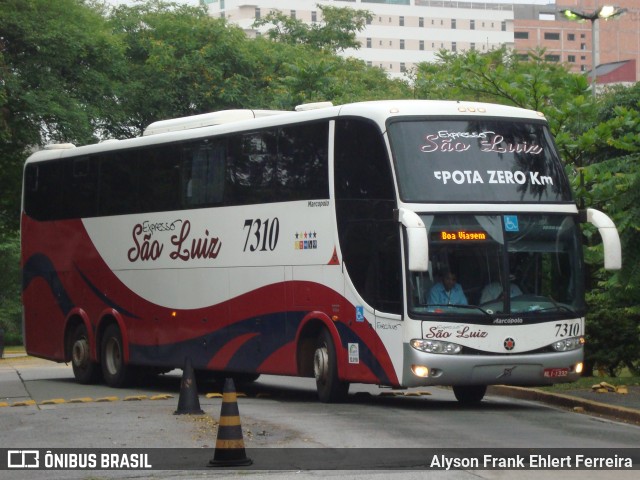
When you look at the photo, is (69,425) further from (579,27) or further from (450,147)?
(579,27)

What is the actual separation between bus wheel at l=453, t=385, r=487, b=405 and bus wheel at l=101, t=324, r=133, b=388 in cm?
652

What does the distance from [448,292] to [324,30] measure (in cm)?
6343

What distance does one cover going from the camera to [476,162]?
55.8 ft

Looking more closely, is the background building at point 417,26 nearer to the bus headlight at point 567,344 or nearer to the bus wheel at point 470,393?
the bus wheel at point 470,393

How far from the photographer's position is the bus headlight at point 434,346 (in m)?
16.3

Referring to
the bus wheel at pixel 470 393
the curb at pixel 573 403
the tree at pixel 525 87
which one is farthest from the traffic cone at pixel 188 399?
the tree at pixel 525 87

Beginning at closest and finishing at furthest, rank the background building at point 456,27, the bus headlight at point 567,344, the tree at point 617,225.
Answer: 1. the bus headlight at point 567,344
2. the tree at point 617,225
3. the background building at point 456,27

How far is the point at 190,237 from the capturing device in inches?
821

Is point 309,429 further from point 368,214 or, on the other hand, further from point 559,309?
point 559,309

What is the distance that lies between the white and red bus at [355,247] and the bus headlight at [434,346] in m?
0.02

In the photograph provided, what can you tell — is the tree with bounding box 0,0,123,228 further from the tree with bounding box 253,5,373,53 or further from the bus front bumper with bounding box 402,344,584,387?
the tree with bounding box 253,5,373,53

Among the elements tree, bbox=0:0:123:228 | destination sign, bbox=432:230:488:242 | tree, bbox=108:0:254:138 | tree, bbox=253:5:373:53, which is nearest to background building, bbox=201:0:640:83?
tree, bbox=253:5:373:53

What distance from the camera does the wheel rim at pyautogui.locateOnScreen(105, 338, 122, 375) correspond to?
22819 millimetres

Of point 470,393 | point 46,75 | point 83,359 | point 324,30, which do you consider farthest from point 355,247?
point 324,30
